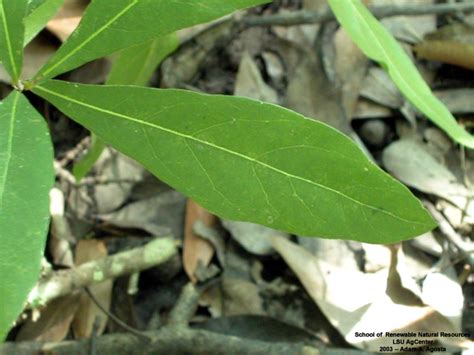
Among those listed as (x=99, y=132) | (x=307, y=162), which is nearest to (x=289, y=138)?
(x=307, y=162)

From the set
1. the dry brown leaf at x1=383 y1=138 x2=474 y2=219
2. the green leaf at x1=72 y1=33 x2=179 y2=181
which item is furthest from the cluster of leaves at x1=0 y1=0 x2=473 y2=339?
the dry brown leaf at x1=383 y1=138 x2=474 y2=219

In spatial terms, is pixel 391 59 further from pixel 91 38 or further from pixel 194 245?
pixel 194 245

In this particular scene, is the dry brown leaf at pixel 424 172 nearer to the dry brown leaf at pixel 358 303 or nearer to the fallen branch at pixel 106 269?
the dry brown leaf at pixel 358 303

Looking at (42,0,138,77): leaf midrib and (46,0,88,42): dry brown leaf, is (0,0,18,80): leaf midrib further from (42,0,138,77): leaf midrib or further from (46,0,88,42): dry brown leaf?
(46,0,88,42): dry brown leaf

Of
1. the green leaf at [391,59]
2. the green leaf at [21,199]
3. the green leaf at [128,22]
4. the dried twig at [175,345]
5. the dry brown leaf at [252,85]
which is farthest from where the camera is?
the dry brown leaf at [252,85]

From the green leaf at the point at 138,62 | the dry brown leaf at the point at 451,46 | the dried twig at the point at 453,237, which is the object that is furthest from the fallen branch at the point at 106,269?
the dry brown leaf at the point at 451,46

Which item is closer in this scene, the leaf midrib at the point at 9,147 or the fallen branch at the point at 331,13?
the leaf midrib at the point at 9,147
